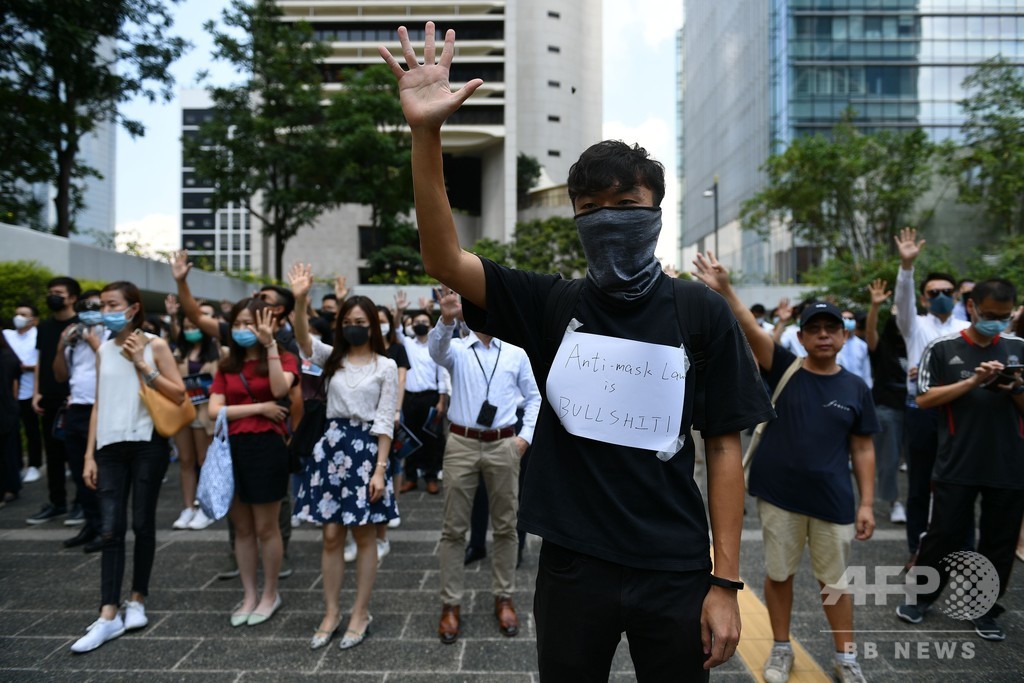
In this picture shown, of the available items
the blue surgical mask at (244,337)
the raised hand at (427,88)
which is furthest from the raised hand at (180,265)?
the raised hand at (427,88)

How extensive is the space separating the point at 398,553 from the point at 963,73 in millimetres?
52599

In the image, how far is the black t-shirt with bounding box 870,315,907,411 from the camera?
658 cm

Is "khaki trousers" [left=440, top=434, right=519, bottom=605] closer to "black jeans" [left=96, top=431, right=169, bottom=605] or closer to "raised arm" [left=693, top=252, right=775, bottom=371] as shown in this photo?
"raised arm" [left=693, top=252, right=775, bottom=371]

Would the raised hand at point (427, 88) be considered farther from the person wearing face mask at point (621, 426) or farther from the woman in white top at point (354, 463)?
the woman in white top at point (354, 463)

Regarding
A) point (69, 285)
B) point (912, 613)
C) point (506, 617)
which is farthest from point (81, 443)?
point (912, 613)

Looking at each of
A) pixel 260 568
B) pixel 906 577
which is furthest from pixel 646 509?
pixel 260 568

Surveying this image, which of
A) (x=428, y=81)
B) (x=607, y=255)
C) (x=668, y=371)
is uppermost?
(x=428, y=81)

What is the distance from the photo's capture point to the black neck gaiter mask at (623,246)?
1978 mm

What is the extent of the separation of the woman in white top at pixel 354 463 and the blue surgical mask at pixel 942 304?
14.6ft

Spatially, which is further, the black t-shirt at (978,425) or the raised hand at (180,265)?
the raised hand at (180,265)

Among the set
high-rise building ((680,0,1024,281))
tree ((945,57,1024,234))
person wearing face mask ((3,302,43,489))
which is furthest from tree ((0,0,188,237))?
high-rise building ((680,0,1024,281))

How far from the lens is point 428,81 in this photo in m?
1.86

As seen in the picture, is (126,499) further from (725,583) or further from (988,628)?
(988,628)

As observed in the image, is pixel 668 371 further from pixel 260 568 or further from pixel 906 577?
pixel 260 568
